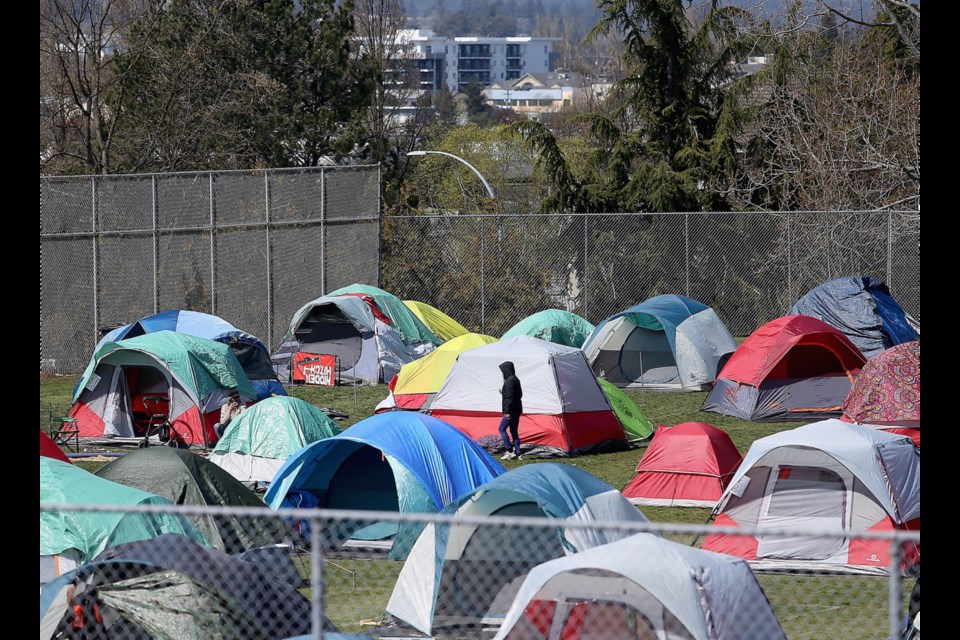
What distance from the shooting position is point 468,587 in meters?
9.38

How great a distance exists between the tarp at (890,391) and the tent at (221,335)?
9153mm

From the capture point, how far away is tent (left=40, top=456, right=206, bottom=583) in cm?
965

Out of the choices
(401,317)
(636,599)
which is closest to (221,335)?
(401,317)

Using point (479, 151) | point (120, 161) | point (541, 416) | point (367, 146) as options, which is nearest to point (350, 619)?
point (541, 416)

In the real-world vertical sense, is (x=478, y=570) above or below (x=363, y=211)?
below

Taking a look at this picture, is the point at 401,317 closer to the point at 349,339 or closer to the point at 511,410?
the point at 349,339

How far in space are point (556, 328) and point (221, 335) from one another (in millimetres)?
6345

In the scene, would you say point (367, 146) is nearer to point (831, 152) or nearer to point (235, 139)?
point (235, 139)

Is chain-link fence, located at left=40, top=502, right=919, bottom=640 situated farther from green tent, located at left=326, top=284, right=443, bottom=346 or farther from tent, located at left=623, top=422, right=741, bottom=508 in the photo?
green tent, located at left=326, top=284, right=443, bottom=346

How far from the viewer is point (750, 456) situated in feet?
38.4

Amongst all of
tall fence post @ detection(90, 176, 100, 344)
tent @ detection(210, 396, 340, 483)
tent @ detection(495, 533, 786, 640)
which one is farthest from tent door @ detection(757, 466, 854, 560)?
tall fence post @ detection(90, 176, 100, 344)

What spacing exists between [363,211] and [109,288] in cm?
596

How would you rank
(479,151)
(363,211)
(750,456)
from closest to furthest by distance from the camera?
(750,456)
(363,211)
(479,151)

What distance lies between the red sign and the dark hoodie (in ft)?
21.6
